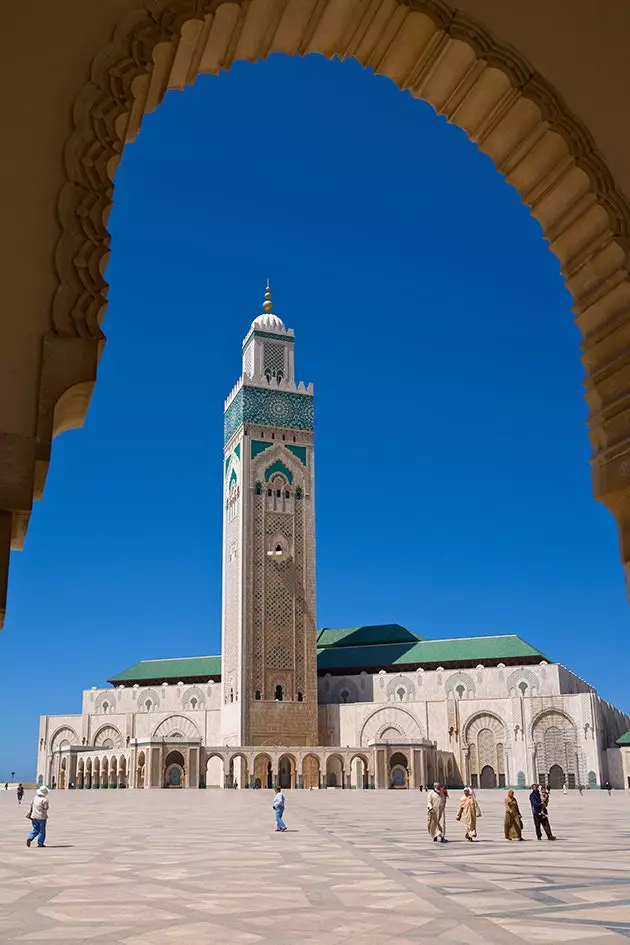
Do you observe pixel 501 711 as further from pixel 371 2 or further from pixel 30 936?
pixel 371 2

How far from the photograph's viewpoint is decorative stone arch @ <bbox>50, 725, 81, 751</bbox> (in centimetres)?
3878

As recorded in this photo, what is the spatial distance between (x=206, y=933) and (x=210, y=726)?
32227mm

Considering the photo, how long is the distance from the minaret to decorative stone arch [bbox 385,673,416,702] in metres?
2.67

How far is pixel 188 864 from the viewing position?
299 inches

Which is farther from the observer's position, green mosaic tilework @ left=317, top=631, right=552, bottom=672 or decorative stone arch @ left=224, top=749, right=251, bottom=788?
green mosaic tilework @ left=317, top=631, right=552, bottom=672

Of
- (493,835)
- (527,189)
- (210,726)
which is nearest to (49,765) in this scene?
(210,726)

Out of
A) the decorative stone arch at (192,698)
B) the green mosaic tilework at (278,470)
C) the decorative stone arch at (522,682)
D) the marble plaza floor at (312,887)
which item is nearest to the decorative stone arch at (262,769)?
the decorative stone arch at (192,698)

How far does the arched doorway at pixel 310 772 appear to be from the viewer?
3159 centimetres

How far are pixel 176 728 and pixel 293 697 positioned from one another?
5.07 metres

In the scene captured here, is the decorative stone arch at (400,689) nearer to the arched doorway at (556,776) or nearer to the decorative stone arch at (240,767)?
the arched doorway at (556,776)

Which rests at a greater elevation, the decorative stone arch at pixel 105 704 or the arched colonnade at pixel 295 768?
the decorative stone arch at pixel 105 704

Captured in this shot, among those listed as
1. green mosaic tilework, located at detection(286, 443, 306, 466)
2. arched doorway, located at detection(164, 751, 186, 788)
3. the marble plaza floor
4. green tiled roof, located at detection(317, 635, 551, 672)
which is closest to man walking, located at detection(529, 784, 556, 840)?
the marble plaza floor

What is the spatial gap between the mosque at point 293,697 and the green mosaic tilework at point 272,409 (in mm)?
52

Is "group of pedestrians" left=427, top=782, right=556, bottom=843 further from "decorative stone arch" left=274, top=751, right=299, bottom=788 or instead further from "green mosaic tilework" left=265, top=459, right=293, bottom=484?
"green mosaic tilework" left=265, top=459, right=293, bottom=484
